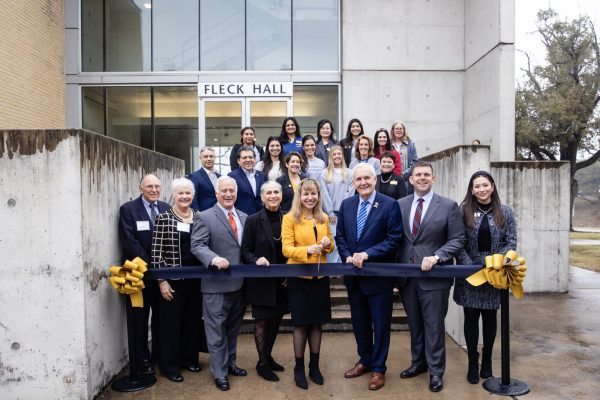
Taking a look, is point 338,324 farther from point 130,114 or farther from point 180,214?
point 130,114

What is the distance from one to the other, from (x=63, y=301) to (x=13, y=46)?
30.8ft

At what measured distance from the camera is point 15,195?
436cm

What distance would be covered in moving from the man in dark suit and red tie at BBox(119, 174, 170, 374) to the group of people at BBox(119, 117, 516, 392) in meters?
0.01

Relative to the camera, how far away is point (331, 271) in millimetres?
4648

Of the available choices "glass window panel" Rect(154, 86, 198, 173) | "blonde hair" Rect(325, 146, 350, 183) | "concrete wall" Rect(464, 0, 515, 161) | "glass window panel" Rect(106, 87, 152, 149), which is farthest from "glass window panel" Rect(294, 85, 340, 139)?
"blonde hair" Rect(325, 146, 350, 183)

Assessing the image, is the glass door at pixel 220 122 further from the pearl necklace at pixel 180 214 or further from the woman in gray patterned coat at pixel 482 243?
the woman in gray patterned coat at pixel 482 243

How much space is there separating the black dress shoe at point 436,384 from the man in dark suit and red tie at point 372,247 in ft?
1.45

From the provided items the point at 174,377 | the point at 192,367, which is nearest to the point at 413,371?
the point at 192,367

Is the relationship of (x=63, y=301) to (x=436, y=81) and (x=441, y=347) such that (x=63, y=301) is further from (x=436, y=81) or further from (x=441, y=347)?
(x=436, y=81)

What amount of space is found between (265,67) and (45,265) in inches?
398

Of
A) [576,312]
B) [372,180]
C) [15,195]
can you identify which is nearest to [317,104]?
[576,312]

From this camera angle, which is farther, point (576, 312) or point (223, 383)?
point (576, 312)

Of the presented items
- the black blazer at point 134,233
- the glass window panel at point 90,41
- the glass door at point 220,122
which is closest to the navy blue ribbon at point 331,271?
the black blazer at point 134,233

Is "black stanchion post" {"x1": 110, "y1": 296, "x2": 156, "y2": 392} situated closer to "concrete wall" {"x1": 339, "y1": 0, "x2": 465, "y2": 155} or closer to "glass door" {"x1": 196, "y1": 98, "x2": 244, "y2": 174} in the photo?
"glass door" {"x1": 196, "y1": 98, "x2": 244, "y2": 174}
